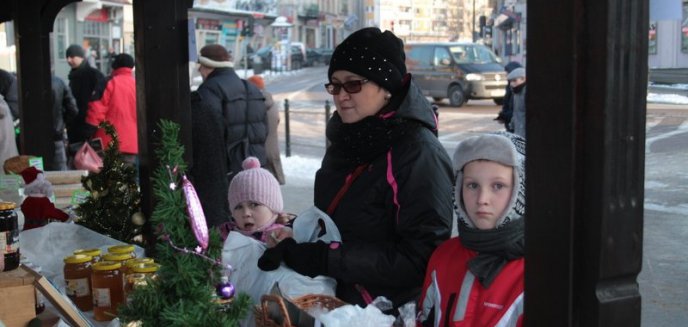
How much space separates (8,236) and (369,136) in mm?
1331

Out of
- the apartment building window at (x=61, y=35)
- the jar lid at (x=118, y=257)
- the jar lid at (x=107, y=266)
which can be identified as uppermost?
the apartment building window at (x=61, y=35)

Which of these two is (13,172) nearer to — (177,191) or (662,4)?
(177,191)

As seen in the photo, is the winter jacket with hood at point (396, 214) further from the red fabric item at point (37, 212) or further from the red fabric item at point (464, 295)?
the red fabric item at point (37, 212)

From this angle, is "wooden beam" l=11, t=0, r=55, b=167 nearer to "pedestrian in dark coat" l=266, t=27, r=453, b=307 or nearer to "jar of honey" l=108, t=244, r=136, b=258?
"jar of honey" l=108, t=244, r=136, b=258

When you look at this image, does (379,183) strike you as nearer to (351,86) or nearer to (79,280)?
(351,86)

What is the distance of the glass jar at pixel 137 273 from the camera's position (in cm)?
331

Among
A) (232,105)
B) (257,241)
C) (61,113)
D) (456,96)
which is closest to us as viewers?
(257,241)

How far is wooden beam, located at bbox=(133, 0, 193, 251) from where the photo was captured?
4.63 m

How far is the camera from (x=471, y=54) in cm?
2739

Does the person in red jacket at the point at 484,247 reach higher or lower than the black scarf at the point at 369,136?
lower

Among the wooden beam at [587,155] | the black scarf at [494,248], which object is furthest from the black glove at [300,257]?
the wooden beam at [587,155]

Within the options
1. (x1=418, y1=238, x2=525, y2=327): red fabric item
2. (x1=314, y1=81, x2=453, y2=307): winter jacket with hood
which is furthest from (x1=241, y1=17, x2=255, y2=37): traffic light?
(x1=418, y1=238, x2=525, y2=327): red fabric item

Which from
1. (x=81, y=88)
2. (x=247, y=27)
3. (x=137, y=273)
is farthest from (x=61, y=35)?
(x=137, y=273)

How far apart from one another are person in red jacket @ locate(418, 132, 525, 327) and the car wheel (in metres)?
24.3
